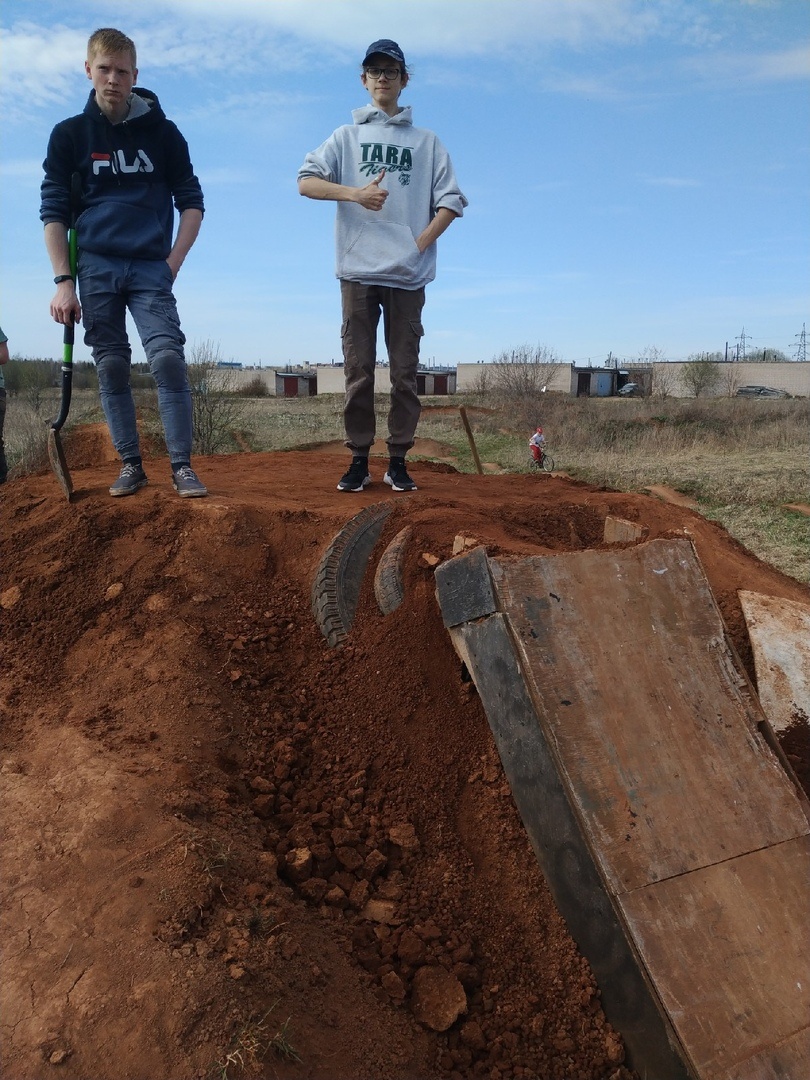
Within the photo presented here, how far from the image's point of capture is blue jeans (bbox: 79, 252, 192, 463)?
3336 mm

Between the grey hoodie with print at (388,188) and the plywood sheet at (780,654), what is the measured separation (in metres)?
2.22

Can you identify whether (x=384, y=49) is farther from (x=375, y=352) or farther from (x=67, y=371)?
(x=67, y=371)

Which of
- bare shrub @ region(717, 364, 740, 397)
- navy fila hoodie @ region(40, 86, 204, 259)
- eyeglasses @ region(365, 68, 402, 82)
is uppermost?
eyeglasses @ region(365, 68, 402, 82)

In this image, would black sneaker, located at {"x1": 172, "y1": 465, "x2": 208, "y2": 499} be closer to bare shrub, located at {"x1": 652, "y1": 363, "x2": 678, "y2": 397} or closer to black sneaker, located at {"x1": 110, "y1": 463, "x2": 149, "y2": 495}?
black sneaker, located at {"x1": 110, "y1": 463, "x2": 149, "y2": 495}

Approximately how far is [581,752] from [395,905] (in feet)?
2.17

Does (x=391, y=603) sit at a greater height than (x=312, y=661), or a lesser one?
greater

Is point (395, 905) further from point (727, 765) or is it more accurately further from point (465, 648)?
point (727, 765)

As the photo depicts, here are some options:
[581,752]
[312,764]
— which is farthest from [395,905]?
[581,752]

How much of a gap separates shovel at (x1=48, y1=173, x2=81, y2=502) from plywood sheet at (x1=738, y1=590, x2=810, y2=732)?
10.1 feet

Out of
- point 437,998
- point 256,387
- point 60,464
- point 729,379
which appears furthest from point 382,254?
point 729,379

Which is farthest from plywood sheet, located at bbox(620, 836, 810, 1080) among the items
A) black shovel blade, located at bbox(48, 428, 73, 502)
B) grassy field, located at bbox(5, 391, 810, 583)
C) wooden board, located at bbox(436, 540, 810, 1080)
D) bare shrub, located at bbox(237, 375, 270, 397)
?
bare shrub, located at bbox(237, 375, 270, 397)

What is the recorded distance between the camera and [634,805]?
2.00 metres

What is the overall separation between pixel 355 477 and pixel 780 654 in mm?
2098

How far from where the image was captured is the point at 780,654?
2898 mm
